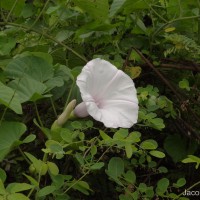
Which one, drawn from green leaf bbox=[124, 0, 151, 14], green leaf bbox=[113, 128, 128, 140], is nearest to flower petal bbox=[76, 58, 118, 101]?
green leaf bbox=[113, 128, 128, 140]

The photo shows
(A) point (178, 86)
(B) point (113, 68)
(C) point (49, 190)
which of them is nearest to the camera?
(C) point (49, 190)

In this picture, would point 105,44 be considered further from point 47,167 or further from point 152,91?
point 47,167

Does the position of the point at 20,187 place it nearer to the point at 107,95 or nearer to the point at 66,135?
the point at 66,135

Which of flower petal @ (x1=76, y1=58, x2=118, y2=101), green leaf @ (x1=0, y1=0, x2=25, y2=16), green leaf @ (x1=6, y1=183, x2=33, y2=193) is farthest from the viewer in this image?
green leaf @ (x1=0, y1=0, x2=25, y2=16)

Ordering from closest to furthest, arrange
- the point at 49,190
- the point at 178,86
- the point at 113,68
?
1. the point at 49,190
2. the point at 113,68
3. the point at 178,86

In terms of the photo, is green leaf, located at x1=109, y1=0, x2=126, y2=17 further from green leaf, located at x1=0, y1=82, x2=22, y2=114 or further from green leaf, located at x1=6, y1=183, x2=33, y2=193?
green leaf, located at x1=6, y1=183, x2=33, y2=193

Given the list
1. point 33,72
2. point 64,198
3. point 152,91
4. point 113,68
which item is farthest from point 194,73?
point 64,198

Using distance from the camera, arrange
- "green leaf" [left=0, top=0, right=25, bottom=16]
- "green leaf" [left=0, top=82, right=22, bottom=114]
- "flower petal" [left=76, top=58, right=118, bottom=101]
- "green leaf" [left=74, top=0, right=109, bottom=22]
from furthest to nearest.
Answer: "green leaf" [left=0, top=0, right=25, bottom=16] → "green leaf" [left=74, top=0, right=109, bottom=22] → "flower petal" [left=76, top=58, right=118, bottom=101] → "green leaf" [left=0, top=82, right=22, bottom=114]
